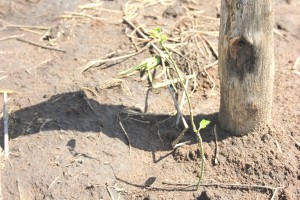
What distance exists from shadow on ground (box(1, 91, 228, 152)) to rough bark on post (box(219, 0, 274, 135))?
23 cm

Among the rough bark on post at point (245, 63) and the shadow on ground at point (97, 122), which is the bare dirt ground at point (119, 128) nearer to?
the shadow on ground at point (97, 122)

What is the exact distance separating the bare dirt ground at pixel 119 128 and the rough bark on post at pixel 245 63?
0.54 ft

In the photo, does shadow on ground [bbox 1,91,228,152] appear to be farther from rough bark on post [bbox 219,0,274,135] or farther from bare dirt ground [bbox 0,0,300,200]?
rough bark on post [bbox 219,0,274,135]

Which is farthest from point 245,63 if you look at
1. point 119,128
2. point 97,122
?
point 97,122

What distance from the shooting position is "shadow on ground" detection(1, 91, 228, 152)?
3354 mm

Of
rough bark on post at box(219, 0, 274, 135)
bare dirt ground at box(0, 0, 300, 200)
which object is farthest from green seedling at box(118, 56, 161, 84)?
rough bark on post at box(219, 0, 274, 135)

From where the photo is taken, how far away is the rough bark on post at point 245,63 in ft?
9.12

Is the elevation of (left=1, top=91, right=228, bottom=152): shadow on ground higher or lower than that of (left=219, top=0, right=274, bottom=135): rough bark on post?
lower

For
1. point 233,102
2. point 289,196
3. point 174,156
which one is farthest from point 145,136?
point 289,196

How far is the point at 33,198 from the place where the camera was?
303 cm

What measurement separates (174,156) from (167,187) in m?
0.25

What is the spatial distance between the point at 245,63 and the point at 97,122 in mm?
1144

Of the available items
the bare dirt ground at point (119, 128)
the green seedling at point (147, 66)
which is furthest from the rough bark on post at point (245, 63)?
the green seedling at point (147, 66)

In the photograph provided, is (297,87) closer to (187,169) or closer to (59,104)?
(187,169)
